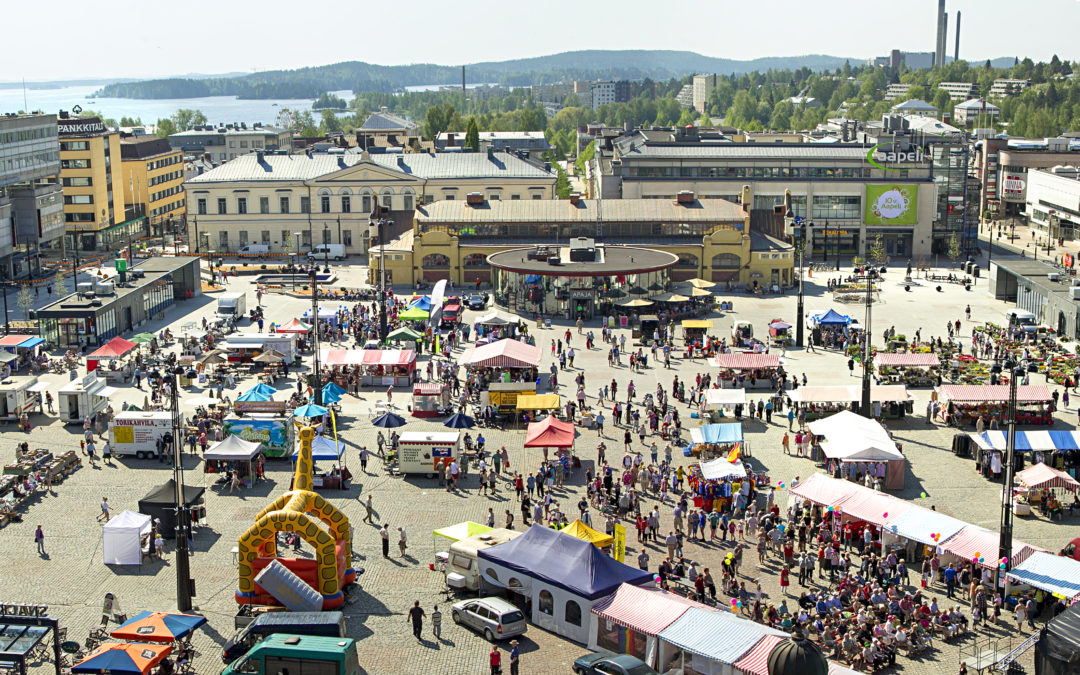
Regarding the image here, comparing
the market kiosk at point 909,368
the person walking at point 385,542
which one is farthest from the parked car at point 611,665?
the market kiosk at point 909,368

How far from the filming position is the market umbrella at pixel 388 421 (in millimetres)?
51625

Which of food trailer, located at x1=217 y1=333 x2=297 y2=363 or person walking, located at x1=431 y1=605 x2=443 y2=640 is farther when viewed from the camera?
food trailer, located at x1=217 y1=333 x2=297 y2=363

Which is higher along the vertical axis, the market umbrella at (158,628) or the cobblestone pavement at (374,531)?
the market umbrella at (158,628)

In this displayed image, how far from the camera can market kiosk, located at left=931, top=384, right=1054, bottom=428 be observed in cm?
5412

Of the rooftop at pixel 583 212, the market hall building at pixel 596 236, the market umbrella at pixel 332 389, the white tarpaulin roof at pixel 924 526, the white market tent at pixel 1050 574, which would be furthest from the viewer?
the rooftop at pixel 583 212

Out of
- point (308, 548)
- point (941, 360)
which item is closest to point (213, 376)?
point (308, 548)

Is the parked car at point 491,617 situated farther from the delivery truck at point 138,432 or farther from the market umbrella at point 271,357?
the market umbrella at point 271,357

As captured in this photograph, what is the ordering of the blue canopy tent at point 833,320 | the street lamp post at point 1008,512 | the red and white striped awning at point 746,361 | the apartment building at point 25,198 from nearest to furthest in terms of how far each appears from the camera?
the street lamp post at point 1008,512 < the red and white striped awning at point 746,361 < the blue canopy tent at point 833,320 < the apartment building at point 25,198

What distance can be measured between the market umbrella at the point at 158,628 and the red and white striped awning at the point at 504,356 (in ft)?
94.8

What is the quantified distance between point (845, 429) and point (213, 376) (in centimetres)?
3188

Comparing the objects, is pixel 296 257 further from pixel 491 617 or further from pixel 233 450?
pixel 491 617

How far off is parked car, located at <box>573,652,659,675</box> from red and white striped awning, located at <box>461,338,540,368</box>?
29404 mm

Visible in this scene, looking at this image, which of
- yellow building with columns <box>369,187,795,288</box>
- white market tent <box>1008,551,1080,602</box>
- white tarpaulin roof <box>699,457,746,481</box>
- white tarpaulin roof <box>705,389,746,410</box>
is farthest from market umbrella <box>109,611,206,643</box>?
yellow building with columns <box>369,187,795,288</box>

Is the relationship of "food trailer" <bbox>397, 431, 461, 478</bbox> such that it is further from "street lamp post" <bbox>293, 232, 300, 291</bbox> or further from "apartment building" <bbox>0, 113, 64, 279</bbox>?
"apartment building" <bbox>0, 113, 64, 279</bbox>
